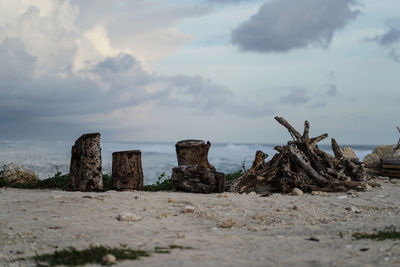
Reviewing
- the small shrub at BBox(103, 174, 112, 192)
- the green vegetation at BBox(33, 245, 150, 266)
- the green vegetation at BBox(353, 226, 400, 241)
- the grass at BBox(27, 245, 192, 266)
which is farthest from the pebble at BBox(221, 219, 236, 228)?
the small shrub at BBox(103, 174, 112, 192)

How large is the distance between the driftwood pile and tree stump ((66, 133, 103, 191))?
3602mm

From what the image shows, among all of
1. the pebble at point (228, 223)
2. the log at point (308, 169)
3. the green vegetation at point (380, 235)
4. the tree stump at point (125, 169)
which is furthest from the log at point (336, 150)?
the green vegetation at point (380, 235)

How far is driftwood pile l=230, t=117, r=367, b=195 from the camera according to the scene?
1196 centimetres

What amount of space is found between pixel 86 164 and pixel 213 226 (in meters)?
4.67

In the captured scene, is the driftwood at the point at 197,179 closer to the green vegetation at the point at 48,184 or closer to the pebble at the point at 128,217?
the green vegetation at the point at 48,184

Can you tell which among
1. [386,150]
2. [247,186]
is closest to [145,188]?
[247,186]

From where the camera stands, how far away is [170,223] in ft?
25.8

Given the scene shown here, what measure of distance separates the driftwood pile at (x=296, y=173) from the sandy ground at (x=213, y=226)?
805mm

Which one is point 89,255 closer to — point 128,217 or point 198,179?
point 128,217

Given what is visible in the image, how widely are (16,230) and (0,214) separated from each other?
1.52 m

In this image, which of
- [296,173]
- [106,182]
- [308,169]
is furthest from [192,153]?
[308,169]

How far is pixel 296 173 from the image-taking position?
1213cm

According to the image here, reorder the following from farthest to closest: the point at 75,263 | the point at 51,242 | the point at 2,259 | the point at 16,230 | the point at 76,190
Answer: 1. the point at 76,190
2. the point at 16,230
3. the point at 51,242
4. the point at 2,259
5. the point at 75,263

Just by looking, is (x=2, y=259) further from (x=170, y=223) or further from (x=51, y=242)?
(x=170, y=223)
